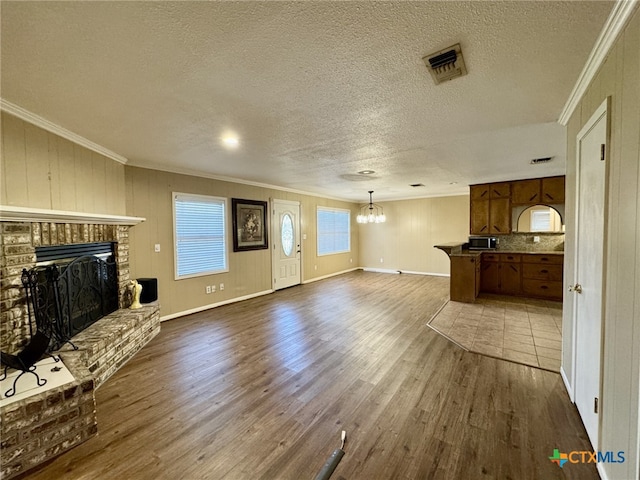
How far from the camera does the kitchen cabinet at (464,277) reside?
5.11 metres

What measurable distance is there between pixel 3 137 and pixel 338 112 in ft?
8.87

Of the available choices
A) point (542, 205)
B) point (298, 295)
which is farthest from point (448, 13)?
point (542, 205)

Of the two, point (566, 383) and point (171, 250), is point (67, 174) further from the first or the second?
point (566, 383)

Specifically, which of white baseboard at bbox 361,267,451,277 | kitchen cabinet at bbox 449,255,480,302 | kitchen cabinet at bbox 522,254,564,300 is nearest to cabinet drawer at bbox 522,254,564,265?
kitchen cabinet at bbox 522,254,564,300

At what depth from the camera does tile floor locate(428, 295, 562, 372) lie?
3.01 m

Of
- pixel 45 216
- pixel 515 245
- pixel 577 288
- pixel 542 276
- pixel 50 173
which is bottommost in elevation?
pixel 542 276

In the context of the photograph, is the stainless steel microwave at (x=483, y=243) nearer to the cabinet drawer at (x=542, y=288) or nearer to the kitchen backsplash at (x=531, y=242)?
the kitchen backsplash at (x=531, y=242)

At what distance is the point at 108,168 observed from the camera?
3449 mm

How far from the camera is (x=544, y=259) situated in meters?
5.23

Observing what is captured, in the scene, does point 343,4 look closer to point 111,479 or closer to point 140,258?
point 111,479

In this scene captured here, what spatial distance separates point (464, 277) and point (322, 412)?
4.20 m

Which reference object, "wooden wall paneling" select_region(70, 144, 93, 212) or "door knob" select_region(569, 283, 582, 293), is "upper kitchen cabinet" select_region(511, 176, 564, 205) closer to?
"door knob" select_region(569, 283, 582, 293)

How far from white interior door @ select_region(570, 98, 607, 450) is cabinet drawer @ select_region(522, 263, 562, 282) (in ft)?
12.7

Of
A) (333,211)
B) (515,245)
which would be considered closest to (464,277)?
(515,245)
